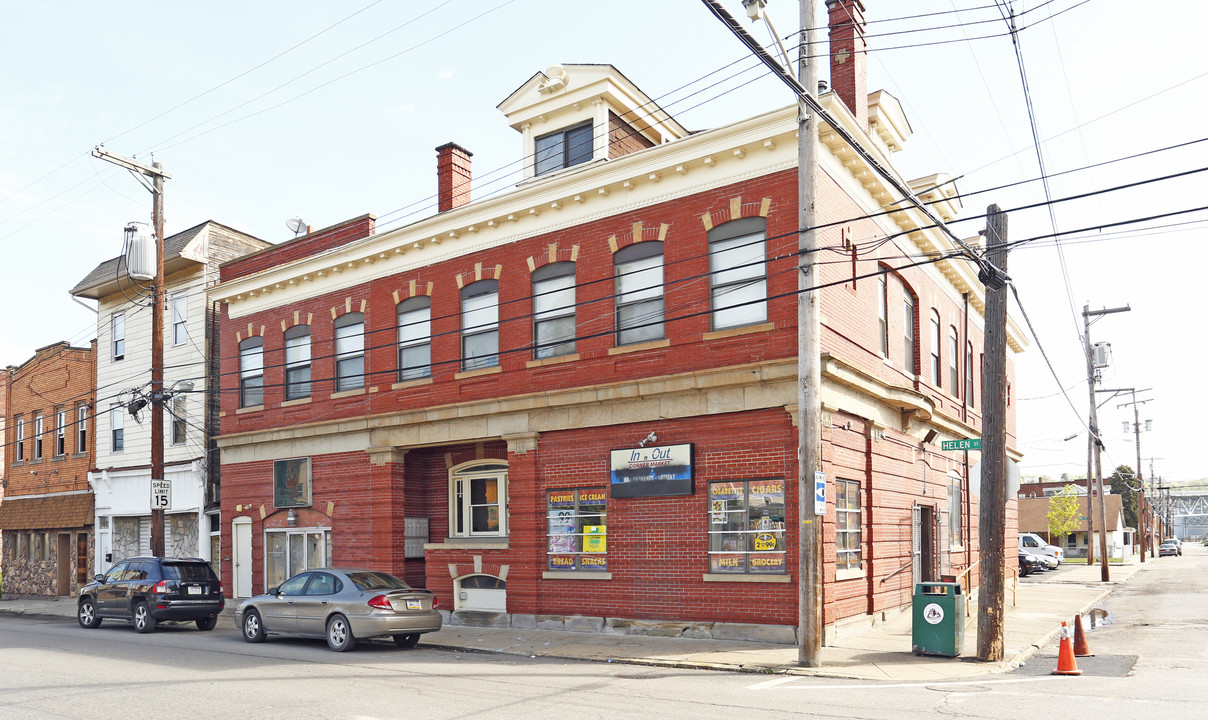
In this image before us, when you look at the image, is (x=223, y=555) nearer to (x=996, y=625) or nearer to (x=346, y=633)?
(x=346, y=633)

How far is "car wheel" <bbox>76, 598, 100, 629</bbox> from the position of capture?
2256cm

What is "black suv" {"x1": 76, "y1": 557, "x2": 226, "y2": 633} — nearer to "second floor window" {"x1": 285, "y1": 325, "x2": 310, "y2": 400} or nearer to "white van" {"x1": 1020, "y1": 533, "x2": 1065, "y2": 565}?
"second floor window" {"x1": 285, "y1": 325, "x2": 310, "y2": 400}

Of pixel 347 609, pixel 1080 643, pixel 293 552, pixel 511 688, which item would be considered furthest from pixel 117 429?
pixel 1080 643

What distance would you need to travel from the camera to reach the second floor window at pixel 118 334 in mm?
32844

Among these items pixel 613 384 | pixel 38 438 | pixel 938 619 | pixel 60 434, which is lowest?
pixel 938 619

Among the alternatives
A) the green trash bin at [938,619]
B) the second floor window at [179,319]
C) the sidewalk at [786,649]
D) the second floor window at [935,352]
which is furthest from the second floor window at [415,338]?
the second floor window at [935,352]

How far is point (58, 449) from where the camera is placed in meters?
35.8

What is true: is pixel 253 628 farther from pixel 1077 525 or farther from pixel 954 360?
pixel 1077 525

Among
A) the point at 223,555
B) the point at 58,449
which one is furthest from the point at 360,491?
the point at 58,449

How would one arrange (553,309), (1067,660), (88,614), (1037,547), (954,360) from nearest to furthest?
(1067,660) < (553,309) < (88,614) < (954,360) < (1037,547)

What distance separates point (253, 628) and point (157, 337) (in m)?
9.59

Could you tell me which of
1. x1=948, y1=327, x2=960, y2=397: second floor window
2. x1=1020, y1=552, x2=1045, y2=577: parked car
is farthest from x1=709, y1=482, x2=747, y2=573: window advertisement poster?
x1=1020, y1=552, x2=1045, y2=577: parked car

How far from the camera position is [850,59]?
19344 millimetres

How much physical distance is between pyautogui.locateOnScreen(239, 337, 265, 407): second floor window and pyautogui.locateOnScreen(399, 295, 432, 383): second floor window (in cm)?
564
